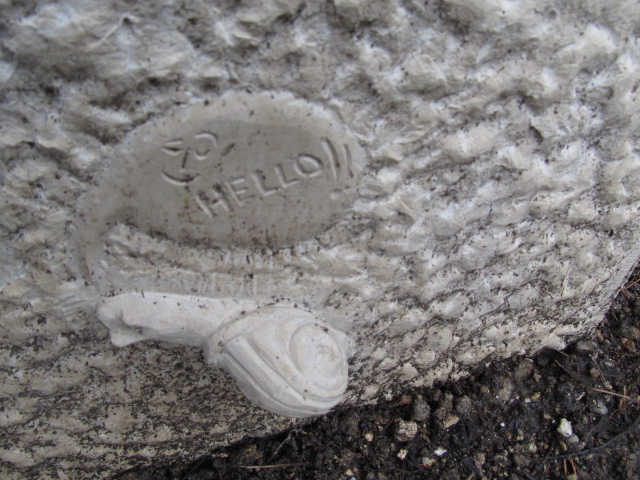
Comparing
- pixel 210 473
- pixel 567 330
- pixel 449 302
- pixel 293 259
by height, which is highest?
pixel 293 259

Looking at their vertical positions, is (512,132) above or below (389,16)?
below

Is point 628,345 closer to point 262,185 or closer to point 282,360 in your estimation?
point 282,360

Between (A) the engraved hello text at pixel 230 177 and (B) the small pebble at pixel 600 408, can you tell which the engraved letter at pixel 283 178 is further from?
(B) the small pebble at pixel 600 408

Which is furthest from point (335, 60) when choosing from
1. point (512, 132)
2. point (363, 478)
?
point (363, 478)

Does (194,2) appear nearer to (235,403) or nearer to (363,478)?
(235,403)

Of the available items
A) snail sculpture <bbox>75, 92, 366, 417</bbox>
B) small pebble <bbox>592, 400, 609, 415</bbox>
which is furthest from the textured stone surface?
small pebble <bbox>592, 400, 609, 415</bbox>

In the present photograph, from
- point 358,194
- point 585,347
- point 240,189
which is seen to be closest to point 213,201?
point 240,189

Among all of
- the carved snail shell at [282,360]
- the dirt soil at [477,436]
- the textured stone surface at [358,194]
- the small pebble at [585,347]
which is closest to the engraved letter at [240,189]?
the textured stone surface at [358,194]
